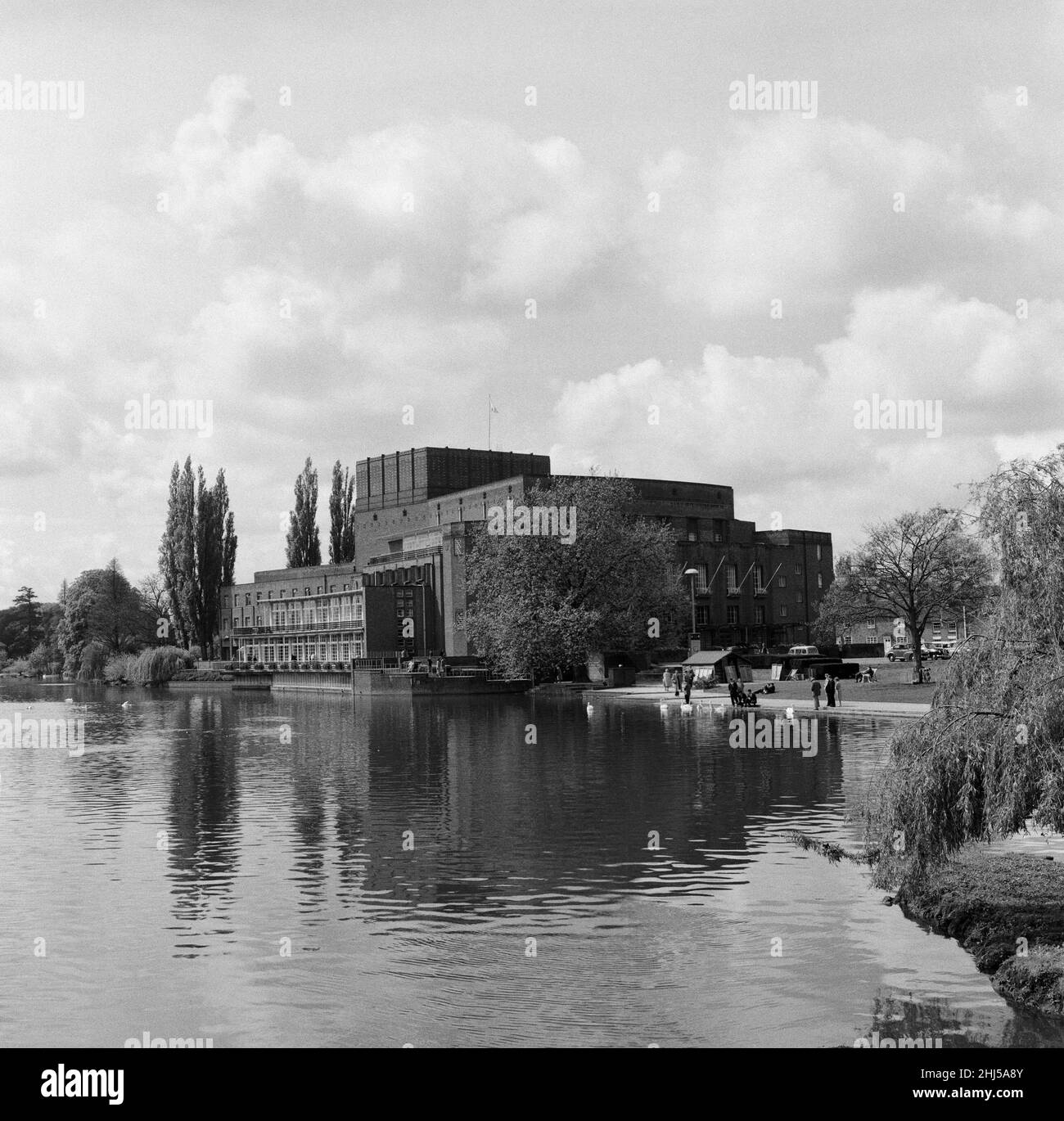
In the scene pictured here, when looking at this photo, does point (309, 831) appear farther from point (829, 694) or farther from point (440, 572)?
point (440, 572)

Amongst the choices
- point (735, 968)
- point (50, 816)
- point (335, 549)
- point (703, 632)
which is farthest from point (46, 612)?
point (735, 968)

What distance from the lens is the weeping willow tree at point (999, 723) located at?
1367 centimetres

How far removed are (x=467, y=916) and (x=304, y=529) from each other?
124622 millimetres

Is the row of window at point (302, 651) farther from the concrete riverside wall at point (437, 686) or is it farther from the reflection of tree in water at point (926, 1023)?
the reflection of tree in water at point (926, 1023)

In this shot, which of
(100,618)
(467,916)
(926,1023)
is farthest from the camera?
(100,618)

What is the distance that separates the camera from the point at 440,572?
114375 millimetres

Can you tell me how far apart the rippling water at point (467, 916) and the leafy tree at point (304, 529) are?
103 meters

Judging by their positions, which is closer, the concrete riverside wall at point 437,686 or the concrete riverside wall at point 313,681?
the concrete riverside wall at point 437,686

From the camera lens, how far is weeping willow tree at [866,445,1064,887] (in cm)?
1367

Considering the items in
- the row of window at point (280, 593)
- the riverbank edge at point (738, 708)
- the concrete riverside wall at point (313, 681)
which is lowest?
the concrete riverside wall at point (313, 681)

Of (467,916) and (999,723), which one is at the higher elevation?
(999,723)

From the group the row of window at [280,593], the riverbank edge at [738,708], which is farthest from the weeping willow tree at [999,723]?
the row of window at [280,593]

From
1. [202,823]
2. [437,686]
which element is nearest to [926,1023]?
[202,823]

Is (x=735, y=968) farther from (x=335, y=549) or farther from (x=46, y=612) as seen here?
(x=46, y=612)
